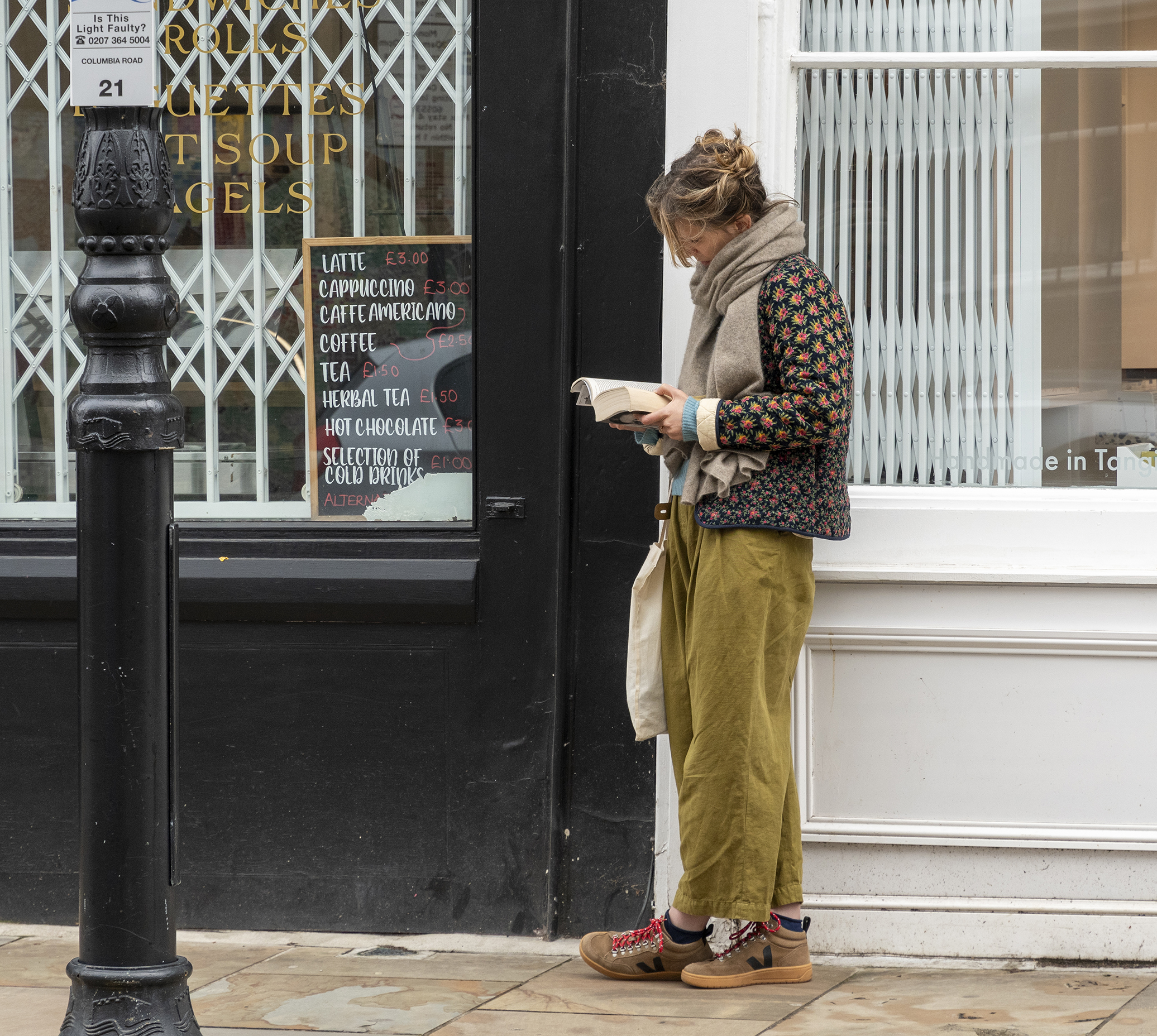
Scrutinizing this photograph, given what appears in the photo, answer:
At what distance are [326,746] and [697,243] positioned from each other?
1.80 metres

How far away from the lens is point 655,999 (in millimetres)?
3588

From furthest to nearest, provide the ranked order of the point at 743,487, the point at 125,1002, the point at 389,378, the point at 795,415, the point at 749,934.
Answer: the point at 389,378 < the point at 749,934 < the point at 743,487 < the point at 795,415 < the point at 125,1002

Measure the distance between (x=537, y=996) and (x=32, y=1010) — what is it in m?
1.26

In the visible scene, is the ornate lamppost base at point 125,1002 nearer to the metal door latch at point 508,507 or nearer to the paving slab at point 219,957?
the paving slab at point 219,957

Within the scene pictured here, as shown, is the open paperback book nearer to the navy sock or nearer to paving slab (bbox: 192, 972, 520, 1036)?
the navy sock

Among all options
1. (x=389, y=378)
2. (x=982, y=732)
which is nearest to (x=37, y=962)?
(x=389, y=378)

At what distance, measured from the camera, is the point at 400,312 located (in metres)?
4.22

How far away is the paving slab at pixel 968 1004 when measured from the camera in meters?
3.34

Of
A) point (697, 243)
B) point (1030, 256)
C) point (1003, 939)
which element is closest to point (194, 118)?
point (697, 243)

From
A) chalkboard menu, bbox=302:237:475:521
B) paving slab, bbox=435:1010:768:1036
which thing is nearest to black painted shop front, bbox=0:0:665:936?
chalkboard menu, bbox=302:237:475:521

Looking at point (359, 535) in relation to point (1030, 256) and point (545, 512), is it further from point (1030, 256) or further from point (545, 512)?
point (1030, 256)

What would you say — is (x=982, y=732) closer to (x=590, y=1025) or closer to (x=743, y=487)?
(x=743, y=487)

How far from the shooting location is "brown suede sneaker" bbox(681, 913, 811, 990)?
3.64 meters

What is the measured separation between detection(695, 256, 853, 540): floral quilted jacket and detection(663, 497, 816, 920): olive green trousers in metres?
0.07
